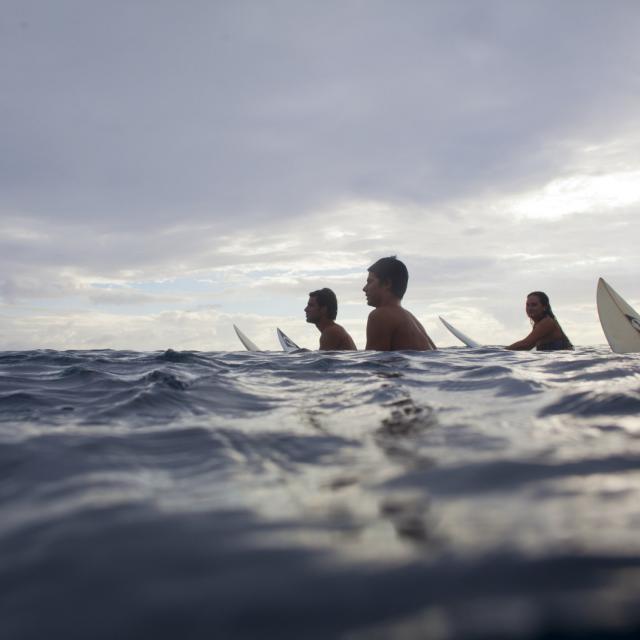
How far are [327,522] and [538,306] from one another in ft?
28.5

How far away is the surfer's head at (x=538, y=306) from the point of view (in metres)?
9.63

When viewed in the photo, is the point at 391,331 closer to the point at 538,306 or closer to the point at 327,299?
the point at 327,299

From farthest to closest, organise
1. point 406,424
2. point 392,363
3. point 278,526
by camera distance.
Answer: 1. point 392,363
2. point 406,424
3. point 278,526

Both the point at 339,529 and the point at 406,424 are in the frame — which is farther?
the point at 406,424

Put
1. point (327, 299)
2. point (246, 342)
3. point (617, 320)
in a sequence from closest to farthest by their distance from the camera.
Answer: point (327, 299) → point (617, 320) → point (246, 342)

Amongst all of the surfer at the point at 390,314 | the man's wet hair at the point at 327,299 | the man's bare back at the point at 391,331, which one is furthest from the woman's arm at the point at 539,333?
the man's wet hair at the point at 327,299

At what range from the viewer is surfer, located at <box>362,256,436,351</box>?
7559mm

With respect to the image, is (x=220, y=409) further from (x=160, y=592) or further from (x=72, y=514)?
(x=160, y=592)

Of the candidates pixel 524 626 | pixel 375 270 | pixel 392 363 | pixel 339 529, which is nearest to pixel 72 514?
pixel 339 529

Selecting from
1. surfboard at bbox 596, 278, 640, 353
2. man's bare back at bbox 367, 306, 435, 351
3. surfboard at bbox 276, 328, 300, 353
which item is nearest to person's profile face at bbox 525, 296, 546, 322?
surfboard at bbox 596, 278, 640, 353

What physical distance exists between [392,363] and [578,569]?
5.13 m

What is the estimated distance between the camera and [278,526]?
1.79m

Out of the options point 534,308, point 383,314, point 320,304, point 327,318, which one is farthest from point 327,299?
point 534,308

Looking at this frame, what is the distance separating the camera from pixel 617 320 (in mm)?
11289
